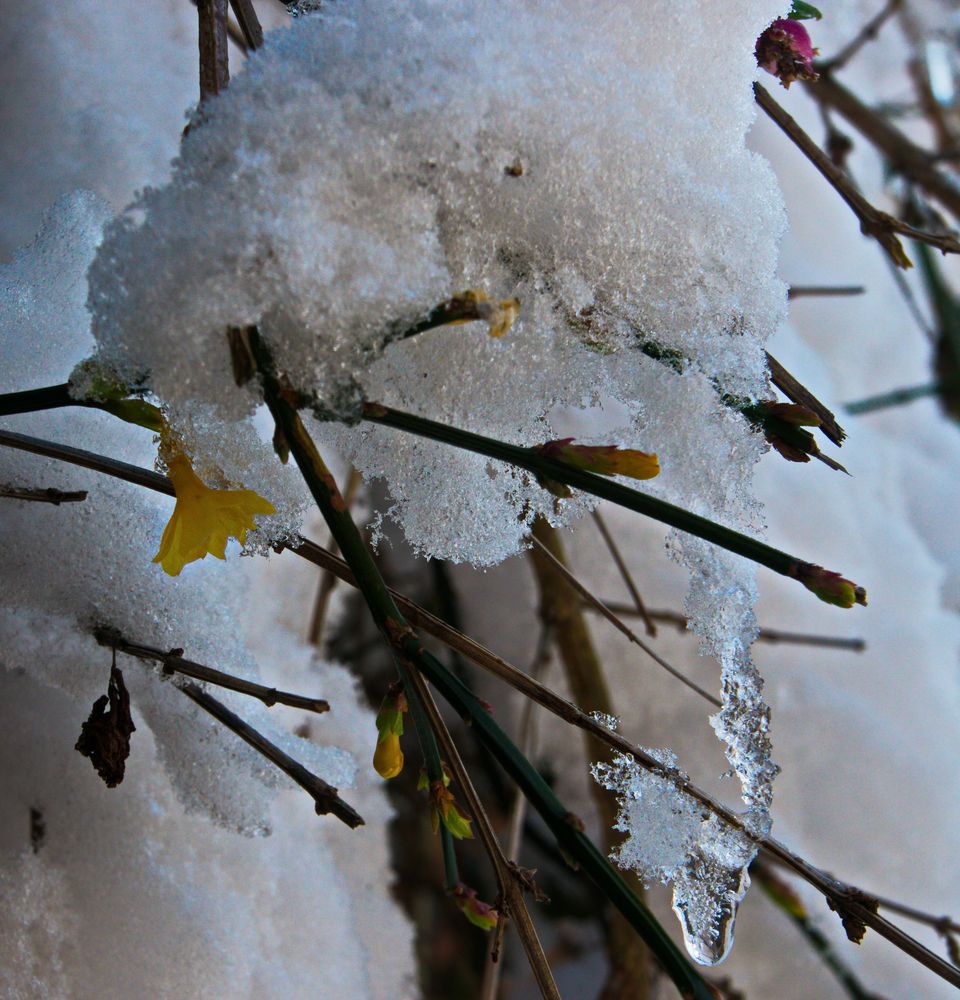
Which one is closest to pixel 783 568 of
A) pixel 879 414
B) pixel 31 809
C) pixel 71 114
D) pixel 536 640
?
pixel 31 809

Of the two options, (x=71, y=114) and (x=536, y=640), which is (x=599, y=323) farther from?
(x=536, y=640)

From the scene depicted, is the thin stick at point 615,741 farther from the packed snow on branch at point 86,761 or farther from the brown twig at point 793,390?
the brown twig at point 793,390

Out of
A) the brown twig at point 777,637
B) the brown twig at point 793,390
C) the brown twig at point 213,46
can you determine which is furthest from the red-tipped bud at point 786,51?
the brown twig at point 777,637

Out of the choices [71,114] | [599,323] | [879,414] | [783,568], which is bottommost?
[783,568]

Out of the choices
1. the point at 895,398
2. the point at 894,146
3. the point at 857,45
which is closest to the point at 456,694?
the point at 857,45

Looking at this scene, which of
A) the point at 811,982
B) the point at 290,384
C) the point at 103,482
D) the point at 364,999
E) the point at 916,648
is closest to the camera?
the point at 290,384

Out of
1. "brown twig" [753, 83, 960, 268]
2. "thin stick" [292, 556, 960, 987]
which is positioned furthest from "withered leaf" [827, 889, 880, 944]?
"brown twig" [753, 83, 960, 268]
